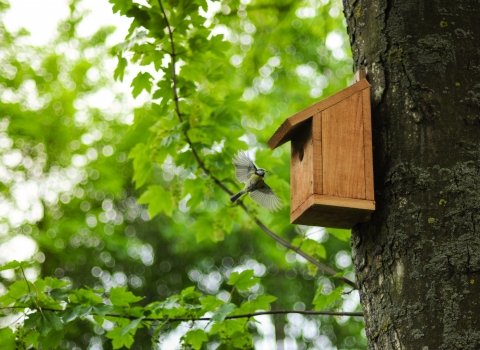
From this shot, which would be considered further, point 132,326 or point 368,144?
point 132,326

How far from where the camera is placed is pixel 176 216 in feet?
31.4

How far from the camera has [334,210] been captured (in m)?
2.06

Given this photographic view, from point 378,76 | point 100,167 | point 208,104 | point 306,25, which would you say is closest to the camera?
point 378,76

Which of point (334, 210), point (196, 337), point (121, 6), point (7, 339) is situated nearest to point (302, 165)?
point (334, 210)

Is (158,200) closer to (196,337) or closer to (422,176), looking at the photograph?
(196,337)

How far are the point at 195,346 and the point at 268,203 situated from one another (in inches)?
30.5

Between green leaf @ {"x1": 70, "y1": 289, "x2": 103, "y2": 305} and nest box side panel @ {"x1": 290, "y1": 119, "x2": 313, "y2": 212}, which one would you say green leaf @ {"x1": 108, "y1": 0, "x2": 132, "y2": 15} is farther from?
green leaf @ {"x1": 70, "y1": 289, "x2": 103, "y2": 305}

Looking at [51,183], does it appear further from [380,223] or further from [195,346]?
[380,223]

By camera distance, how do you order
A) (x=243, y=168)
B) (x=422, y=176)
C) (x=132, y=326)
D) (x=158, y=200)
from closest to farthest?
1. (x=422, y=176)
2. (x=132, y=326)
3. (x=243, y=168)
4. (x=158, y=200)

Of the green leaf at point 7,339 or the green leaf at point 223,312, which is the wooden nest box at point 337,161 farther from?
the green leaf at point 7,339

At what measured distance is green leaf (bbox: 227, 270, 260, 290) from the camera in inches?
105

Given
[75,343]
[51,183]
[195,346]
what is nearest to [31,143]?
[51,183]

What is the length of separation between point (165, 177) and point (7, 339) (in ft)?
25.4

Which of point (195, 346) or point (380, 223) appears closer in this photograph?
point (380, 223)
